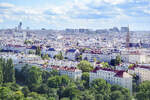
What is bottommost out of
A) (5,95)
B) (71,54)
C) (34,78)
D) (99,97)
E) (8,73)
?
(99,97)

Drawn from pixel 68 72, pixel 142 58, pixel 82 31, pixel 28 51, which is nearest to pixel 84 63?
pixel 68 72

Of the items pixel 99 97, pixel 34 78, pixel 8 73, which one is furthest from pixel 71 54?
pixel 99 97

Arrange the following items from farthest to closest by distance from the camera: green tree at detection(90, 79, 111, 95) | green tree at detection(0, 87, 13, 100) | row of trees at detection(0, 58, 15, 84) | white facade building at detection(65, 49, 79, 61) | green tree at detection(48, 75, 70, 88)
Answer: white facade building at detection(65, 49, 79, 61)
row of trees at detection(0, 58, 15, 84)
green tree at detection(48, 75, 70, 88)
green tree at detection(90, 79, 111, 95)
green tree at detection(0, 87, 13, 100)

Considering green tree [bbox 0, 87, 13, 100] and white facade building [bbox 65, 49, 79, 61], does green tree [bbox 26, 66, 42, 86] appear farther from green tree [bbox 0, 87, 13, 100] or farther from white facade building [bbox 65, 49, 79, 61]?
white facade building [bbox 65, 49, 79, 61]

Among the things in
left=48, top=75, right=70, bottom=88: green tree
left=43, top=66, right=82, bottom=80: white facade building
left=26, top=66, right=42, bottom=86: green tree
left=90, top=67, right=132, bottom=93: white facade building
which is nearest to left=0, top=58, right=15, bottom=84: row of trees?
left=26, top=66, right=42, bottom=86: green tree

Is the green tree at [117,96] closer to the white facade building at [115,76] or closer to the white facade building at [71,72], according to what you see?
the white facade building at [115,76]

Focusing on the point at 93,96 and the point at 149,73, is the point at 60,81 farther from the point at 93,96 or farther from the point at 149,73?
→ the point at 149,73

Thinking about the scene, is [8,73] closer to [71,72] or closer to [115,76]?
[71,72]

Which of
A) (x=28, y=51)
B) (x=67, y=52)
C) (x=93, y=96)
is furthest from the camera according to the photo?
(x=28, y=51)

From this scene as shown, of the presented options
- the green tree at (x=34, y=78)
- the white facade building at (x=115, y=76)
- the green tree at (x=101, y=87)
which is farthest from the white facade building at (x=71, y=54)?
the green tree at (x=101, y=87)

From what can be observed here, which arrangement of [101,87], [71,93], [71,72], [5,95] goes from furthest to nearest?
[71,72]
[101,87]
[71,93]
[5,95]

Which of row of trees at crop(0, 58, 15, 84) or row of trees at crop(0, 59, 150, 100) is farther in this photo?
row of trees at crop(0, 58, 15, 84)
